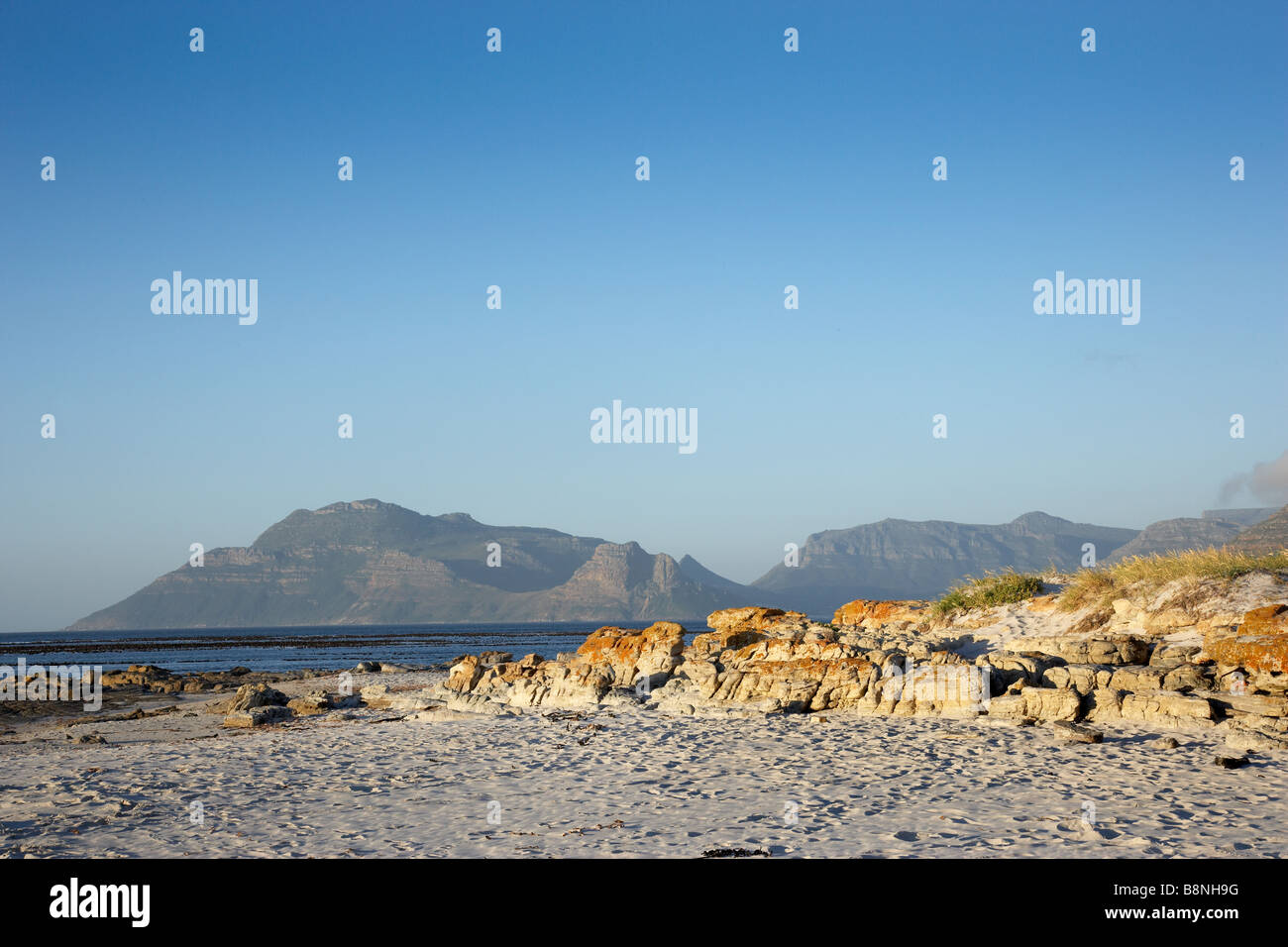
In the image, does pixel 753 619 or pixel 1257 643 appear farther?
pixel 753 619

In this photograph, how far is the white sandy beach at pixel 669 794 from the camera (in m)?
7.82

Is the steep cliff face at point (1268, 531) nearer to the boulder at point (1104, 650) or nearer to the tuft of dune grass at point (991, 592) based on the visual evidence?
the tuft of dune grass at point (991, 592)

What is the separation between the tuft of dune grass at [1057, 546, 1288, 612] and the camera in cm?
1673

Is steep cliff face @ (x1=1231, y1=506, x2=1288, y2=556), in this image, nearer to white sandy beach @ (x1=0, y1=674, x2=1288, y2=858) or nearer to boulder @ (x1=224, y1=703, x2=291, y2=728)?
white sandy beach @ (x1=0, y1=674, x2=1288, y2=858)

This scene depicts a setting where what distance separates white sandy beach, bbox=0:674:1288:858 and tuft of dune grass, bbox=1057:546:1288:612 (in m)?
6.67

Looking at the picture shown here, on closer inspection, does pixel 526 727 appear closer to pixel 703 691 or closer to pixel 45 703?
pixel 703 691

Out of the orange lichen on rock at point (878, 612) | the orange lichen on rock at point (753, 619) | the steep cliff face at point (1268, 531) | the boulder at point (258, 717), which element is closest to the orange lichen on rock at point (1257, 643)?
the orange lichen on rock at point (878, 612)

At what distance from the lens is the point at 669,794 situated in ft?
32.2

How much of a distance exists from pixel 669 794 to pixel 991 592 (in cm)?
1411

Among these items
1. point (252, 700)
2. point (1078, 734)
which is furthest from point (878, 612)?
point (252, 700)

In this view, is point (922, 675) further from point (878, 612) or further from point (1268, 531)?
point (1268, 531)
